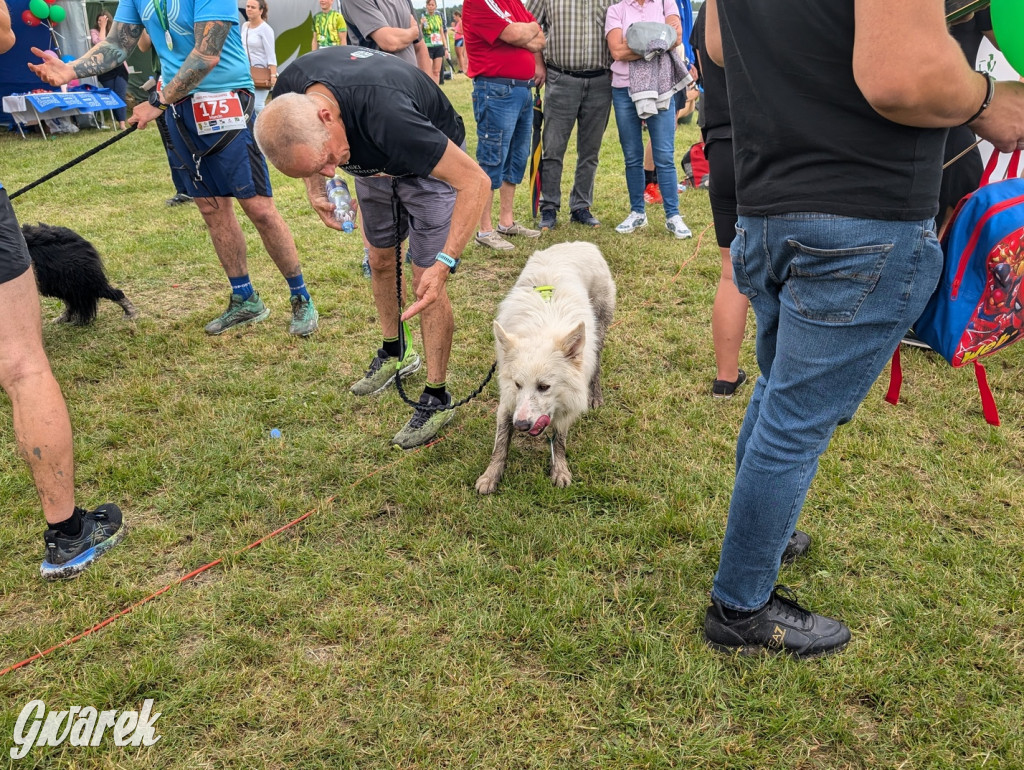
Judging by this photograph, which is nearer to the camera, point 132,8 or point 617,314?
point 132,8

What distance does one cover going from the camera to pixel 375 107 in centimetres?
256

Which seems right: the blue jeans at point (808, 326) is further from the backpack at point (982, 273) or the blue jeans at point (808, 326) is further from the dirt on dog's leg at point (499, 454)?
the dirt on dog's leg at point (499, 454)

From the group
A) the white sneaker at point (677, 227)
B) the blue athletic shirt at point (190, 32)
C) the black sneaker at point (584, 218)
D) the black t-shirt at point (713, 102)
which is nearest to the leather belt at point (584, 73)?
the black sneaker at point (584, 218)

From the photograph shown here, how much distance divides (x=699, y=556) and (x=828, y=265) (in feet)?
4.63

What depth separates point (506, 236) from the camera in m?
6.33

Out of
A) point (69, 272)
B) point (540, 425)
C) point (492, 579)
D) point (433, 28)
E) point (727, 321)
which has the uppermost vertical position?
point (433, 28)

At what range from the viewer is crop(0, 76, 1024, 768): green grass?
185cm

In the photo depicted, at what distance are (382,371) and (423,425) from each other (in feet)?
2.10

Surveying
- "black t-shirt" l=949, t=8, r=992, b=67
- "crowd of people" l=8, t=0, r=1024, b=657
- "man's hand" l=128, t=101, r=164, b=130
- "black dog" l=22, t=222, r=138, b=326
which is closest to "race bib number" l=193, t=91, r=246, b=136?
"crowd of people" l=8, t=0, r=1024, b=657

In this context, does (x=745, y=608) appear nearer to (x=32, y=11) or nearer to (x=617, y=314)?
(x=617, y=314)

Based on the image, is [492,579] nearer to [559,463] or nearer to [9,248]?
[559,463]

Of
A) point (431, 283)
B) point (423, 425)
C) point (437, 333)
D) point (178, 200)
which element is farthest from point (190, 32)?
point (178, 200)

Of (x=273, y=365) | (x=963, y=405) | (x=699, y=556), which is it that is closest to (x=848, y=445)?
(x=963, y=405)

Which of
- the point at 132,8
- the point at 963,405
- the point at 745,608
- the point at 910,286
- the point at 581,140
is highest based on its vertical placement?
the point at 132,8
